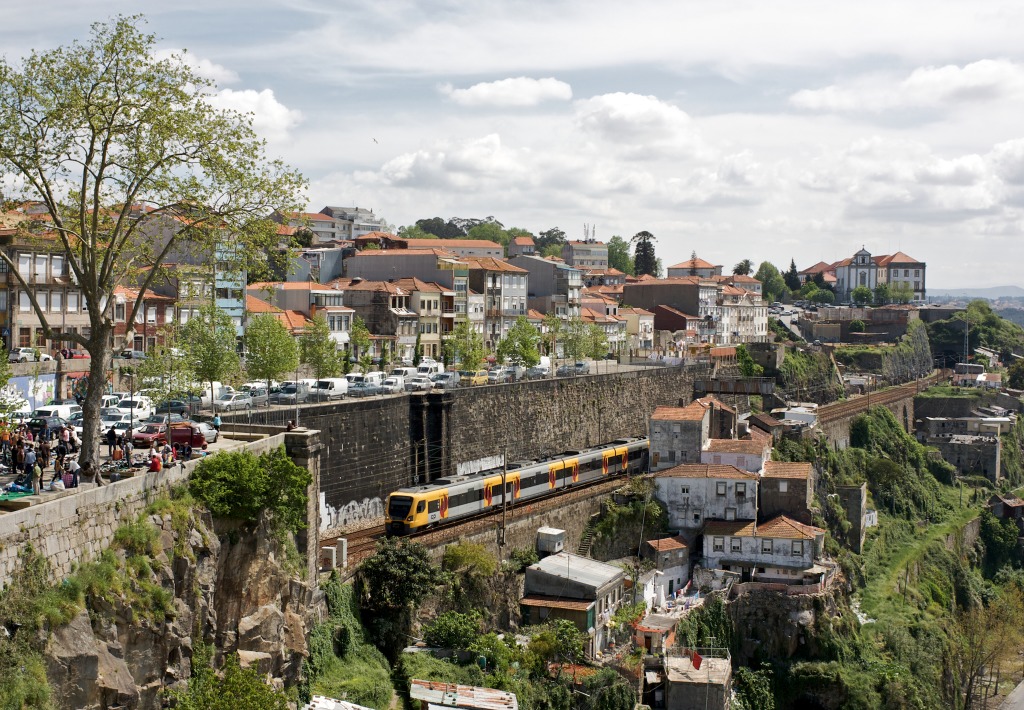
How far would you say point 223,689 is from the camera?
925 inches

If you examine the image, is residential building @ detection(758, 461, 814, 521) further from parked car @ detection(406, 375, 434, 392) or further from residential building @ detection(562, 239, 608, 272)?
residential building @ detection(562, 239, 608, 272)

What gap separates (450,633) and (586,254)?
123780mm

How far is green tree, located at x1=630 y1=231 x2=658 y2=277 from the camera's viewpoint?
164 meters

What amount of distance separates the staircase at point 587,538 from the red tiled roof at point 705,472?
5684 mm

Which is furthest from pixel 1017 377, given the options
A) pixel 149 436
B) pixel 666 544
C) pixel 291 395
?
pixel 149 436

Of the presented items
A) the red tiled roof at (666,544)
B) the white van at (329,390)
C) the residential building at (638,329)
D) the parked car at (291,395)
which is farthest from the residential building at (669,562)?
the residential building at (638,329)

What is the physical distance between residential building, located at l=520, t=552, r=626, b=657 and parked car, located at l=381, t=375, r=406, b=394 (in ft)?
33.9

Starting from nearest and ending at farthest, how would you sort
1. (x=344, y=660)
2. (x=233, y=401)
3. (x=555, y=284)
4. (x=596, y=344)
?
(x=344, y=660)
(x=233, y=401)
(x=596, y=344)
(x=555, y=284)

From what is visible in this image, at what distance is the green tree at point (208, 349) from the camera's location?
1700 inches

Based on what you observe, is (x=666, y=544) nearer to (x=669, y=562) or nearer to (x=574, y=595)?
(x=669, y=562)

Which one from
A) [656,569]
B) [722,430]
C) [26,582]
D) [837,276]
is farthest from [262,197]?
[837,276]

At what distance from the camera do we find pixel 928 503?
86625mm

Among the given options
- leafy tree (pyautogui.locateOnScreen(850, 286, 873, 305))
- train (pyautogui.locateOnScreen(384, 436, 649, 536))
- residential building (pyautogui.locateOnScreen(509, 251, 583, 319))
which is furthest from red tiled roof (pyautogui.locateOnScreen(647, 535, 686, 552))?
leafy tree (pyautogui.locateOnScreen(850, 286, 873, 305))

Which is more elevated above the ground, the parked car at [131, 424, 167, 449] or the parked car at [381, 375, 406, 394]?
the parked car at [131, 424, 167, 449]
